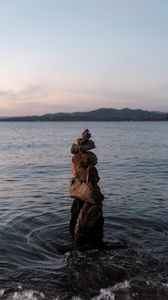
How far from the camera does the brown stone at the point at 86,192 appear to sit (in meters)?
18.3

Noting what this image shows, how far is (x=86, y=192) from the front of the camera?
18.4 m

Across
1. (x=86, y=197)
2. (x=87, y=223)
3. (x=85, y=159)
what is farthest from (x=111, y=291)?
(x=85, y=159)

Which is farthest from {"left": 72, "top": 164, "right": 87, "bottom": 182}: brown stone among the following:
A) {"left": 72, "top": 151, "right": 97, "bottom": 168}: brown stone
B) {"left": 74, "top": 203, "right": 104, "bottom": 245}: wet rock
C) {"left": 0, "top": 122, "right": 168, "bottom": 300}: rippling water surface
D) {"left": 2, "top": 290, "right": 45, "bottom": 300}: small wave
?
{"left": 2, "top": 290, "right": 45, "bottom": 300}: small wave

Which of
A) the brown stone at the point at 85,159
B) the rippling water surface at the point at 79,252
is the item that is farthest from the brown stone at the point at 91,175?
the rippling water surface at the point at 79,252

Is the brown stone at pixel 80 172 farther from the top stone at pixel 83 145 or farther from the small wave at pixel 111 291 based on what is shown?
the small wave at pixel 111 291

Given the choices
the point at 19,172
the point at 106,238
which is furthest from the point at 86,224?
the point at 19,172

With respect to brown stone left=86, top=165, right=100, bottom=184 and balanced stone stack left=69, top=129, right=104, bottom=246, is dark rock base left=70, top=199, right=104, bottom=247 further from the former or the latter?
brown stone left=86, top=165, right=100, bottom=184

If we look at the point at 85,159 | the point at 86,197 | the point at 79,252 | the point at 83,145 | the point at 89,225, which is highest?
the point at 83,145

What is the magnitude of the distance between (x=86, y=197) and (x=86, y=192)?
7.4 inches

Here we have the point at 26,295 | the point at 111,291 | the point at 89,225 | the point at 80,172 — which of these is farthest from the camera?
the point at 80,172

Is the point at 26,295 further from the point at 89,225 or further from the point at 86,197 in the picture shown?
the point at 86,197

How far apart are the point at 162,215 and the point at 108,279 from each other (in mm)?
8975

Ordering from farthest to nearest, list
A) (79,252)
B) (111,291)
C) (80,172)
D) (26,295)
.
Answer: (80,172) < (79,252) < (111,291) < (26,295)

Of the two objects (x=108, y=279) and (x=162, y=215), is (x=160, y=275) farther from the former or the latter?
(x=162, y=215)
